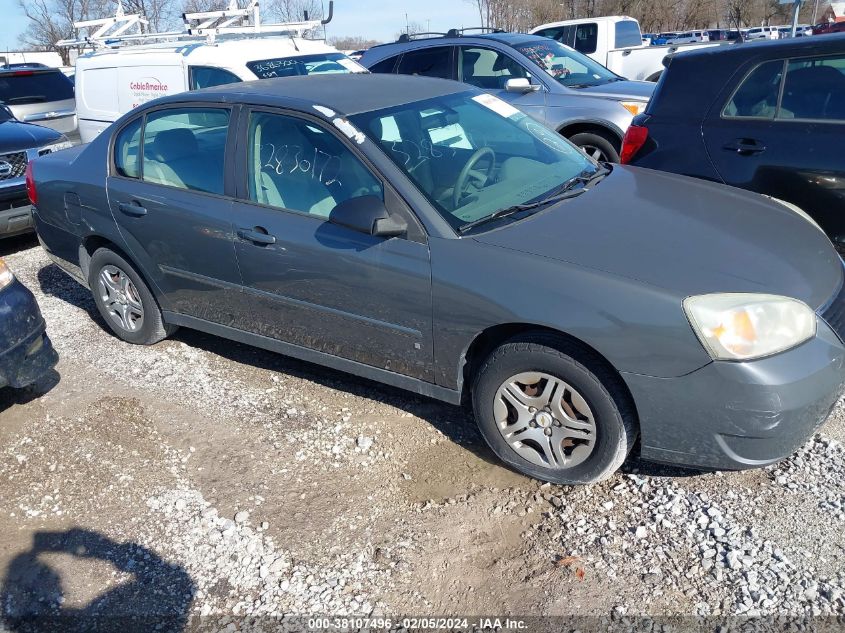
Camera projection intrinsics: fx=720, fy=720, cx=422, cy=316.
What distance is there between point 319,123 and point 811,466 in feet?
9.14

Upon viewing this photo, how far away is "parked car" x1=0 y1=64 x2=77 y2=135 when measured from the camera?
347 inches

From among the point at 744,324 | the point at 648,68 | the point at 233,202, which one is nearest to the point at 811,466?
the point at 744,324

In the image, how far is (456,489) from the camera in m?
3.29

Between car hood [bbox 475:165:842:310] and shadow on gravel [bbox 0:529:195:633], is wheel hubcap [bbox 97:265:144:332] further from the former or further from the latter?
car hood [bbox 475:165:842:310]

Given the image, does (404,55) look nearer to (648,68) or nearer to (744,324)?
(744,324)

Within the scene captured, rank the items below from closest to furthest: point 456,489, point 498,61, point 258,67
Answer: point 456,489, point 258,67, point 498,61

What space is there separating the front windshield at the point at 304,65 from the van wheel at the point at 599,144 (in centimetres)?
252

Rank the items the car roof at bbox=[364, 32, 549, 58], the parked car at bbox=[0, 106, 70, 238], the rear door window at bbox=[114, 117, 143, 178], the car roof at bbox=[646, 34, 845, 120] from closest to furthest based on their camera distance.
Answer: the rear door window at bbox=[114, 117, 143, 178]
the car roof at bbox=[646, 34, 845, 120]
the parked car at bbox=[0, 106, 70, 238]
the car roof at bbox=[364, 32, 549, 58]

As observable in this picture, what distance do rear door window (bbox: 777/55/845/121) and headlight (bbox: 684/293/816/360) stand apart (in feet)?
7.55

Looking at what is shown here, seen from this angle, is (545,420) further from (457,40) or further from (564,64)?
(457,40)

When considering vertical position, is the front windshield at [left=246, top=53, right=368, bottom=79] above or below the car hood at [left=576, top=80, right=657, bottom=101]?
above

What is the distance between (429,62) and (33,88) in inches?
198

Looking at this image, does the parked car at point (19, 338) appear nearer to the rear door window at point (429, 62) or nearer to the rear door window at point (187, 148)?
the rear door window at point (187, 148)

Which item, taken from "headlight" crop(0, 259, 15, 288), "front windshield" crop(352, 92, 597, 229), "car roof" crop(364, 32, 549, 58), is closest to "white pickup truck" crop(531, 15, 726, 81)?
"car roof" crop(364, 32, 549, 58)
